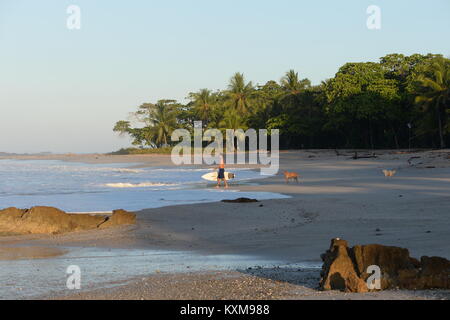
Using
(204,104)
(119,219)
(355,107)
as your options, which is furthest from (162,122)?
(119,219)

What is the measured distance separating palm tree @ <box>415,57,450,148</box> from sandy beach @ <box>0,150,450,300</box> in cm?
3445

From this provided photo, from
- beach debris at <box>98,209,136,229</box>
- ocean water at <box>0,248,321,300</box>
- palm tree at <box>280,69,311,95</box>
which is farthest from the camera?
palm tree at <box>280,69,311,95</box>

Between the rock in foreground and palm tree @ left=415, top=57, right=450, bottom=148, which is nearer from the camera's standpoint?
the rock in foreground

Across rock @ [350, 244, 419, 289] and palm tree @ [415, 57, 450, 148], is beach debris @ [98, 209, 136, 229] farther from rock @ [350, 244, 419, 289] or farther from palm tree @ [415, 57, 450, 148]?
palm tree @ [415, 57, 450, 148]

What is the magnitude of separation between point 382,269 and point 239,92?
76038 mm

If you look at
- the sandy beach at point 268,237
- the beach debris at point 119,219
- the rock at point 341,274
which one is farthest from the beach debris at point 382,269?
the beach debris at point 119,219

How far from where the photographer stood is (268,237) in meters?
9.93

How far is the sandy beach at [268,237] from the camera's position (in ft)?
19.3

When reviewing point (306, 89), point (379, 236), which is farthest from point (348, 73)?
point (379, 236)

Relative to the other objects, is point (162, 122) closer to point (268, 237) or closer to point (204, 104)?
point (204, 104)

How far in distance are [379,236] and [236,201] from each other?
20.8 ft

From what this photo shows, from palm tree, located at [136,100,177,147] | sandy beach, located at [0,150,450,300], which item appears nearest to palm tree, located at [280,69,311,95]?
palm tree, located at [136,100,177,147]

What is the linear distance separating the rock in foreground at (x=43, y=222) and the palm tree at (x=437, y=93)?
139 ft

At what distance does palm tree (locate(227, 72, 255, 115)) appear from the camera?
8019cm
